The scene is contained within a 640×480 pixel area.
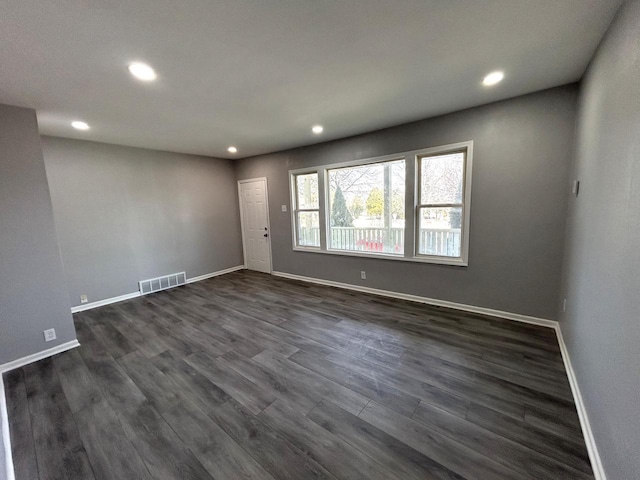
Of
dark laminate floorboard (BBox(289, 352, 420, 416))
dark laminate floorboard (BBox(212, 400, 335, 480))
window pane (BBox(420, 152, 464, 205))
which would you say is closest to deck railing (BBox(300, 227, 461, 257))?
window pane (BBox(420, 152, 464, 205))

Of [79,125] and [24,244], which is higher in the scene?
[79,125]

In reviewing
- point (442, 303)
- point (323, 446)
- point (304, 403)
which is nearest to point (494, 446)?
point (323, 446)

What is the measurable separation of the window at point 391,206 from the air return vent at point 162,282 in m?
2.37

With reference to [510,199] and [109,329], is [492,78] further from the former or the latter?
[109,329]

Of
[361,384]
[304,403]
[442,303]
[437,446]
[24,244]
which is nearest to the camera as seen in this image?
[437,446]

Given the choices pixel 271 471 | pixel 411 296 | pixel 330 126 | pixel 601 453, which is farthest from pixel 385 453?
pixel 330 126

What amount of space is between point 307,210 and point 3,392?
163 inches

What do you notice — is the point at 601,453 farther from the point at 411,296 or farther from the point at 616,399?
the point at 411,296

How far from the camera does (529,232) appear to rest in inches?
109

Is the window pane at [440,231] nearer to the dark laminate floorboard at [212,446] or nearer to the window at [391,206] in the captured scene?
the window at [391,206]

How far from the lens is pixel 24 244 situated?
2479mm

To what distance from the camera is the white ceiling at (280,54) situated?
1.39 metres

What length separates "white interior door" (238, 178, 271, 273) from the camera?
5.48 meters

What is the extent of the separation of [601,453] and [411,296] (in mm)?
2421
